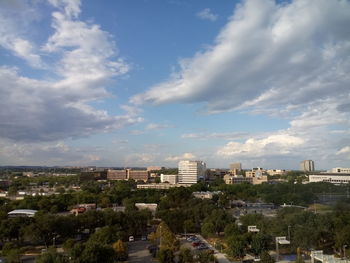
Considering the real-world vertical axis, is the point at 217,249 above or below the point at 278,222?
below

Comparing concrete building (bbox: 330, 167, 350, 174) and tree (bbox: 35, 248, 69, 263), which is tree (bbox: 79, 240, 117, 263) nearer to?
tree (bbox: 35, 248, 69, 263)

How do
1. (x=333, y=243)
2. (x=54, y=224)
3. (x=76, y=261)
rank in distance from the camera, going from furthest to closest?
1. (x=54, y=224)
2. (x=333, y=243)
3. (x=76, y=261)

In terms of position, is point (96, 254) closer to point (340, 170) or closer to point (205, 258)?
point (205, 258)

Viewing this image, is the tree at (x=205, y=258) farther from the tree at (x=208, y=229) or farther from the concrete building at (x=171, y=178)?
the concrete building at (x=171, y=178)

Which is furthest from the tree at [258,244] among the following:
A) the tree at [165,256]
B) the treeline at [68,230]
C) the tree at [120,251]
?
the treeline at [68,230]

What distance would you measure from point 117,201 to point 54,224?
21.1 m

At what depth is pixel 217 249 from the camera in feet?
66.8

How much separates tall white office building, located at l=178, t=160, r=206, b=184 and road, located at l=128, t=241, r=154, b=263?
54234 millimetres

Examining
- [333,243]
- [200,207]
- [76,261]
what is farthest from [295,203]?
[76,261]

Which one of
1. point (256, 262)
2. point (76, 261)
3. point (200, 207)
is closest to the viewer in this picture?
point (76, 261)

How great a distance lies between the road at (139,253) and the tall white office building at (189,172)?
178ft

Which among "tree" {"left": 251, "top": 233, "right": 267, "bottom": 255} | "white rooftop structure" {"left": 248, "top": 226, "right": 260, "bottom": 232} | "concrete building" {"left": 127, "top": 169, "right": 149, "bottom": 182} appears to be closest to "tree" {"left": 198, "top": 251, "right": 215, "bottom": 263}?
"tree" {"left": 251, "top": 233, "right": 267, "bottom": 255}

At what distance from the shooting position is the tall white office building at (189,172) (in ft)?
252

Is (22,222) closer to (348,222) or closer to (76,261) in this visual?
(76,261)
